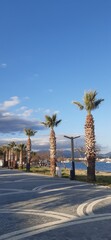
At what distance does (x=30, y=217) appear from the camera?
427 inches

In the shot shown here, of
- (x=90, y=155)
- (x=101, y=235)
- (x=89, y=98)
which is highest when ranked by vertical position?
(x=89, y=98)

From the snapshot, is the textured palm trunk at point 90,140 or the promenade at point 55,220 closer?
the promenade at point 55,220

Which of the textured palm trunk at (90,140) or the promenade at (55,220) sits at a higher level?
the textured palm trunk at (90,140)

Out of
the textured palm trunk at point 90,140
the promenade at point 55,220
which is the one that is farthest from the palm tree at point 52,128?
the promenade at point 55,220

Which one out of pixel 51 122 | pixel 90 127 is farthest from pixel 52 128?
pixel 90 127

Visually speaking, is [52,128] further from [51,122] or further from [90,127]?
[90,127]

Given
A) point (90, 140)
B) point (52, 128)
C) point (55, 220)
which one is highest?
point (52, 128)

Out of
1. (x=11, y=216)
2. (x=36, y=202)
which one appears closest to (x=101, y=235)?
(x=11, y=216)

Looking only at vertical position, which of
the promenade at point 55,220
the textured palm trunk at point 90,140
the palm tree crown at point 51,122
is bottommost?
the promenade at point 55,220

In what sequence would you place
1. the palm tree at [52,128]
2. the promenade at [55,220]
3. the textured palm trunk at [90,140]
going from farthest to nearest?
the palm tree at [52,128] < the textured palm trunk at [90,140] < the promenade at [55,220]

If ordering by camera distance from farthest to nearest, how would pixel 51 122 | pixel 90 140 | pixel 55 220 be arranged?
pixel 51 122 < pixel 90 140 < pixel 55 220

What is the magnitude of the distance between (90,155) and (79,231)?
22.5 meters

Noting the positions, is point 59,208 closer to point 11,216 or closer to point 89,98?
point 11,216

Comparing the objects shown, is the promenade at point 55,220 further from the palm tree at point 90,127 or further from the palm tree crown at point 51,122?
the palm tree crown at point 51,122
